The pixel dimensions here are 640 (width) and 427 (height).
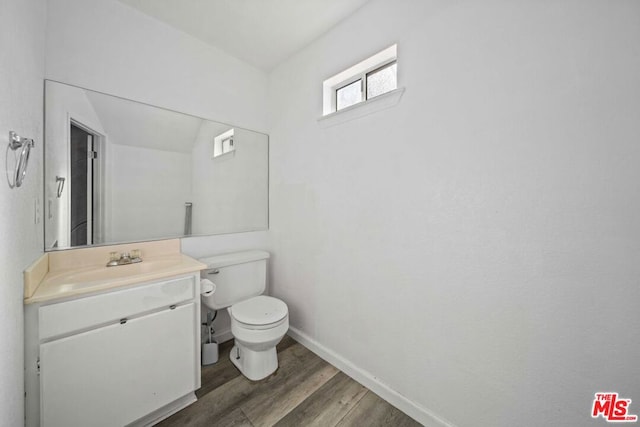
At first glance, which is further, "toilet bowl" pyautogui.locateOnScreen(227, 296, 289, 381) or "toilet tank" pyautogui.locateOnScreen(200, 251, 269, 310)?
"toilet tank" pyautogui.locateOnScreen(200, 251, 269, 310)

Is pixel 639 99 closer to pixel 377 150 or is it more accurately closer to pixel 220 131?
pixel 377 150

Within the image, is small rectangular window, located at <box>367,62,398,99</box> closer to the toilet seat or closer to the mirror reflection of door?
the toilet seat

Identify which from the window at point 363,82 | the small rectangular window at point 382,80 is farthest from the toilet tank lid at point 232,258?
the small rectangular window at point 382,80

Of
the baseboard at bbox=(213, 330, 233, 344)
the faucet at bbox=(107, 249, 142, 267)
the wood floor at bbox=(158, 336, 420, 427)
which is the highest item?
the faucet at bbox=(107, 249, 142, 267)

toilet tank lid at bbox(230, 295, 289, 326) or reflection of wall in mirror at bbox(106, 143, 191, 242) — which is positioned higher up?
Result: reflection of wall in mirror at bbox(106, 143, 191, 242)

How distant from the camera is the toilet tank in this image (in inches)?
70.7

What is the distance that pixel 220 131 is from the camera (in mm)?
2004

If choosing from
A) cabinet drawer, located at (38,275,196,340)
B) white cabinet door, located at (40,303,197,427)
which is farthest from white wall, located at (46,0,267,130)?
white cabinet door, located at (40,303,197,427)

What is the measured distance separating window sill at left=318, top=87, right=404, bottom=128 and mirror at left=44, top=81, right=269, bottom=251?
0.84 metres

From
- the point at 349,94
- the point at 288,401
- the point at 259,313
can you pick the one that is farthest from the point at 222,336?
the point at 349,94

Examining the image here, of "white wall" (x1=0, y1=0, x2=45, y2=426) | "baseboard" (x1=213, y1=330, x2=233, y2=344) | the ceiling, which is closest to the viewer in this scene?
"white wall" (x1=0, y1=0, x2=45, y2=426)

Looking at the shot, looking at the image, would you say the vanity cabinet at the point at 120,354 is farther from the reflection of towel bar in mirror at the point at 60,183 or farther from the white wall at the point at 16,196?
the reflection of towel bar in mirror at the point at 60,183

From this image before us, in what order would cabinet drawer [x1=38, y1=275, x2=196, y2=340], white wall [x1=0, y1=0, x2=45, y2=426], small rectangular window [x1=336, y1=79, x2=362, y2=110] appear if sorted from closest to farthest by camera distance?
white wall [x1=0, y1=0, x2=45, y2=426] < cabinet drawer [x1=38, y1=275, x2=196, y2=340] < small rectangular window [x1=336, y1=79, x2=362, y2=110]

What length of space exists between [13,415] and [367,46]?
2.41 m
